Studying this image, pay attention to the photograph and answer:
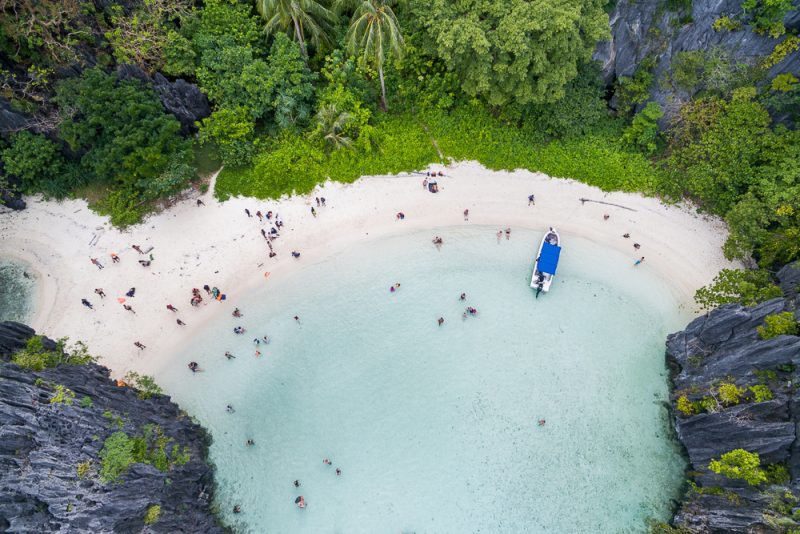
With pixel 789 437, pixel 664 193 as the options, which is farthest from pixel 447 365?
pixel 664 193

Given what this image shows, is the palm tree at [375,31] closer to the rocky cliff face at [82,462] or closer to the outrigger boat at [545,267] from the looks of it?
the outrigger boat at [545,267]

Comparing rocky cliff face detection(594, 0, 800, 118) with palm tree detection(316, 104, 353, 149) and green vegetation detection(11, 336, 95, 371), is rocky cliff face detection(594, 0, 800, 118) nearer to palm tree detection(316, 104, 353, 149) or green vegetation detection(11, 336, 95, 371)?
palm tree detection(316, 104, 353, 149)

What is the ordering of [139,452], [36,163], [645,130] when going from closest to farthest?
1. [139,452]
2. [36,163]
3. [645,130]

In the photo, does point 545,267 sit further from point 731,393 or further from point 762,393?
point 762,393

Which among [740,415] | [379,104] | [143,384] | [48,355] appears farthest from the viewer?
[379,104]

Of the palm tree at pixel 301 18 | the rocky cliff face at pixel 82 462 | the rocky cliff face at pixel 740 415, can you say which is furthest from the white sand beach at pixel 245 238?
the palm tree at pixel 301 18

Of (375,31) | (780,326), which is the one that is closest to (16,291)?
(375,31)

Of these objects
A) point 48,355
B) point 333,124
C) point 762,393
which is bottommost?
point 48,355

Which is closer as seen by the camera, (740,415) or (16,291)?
(740,415)
